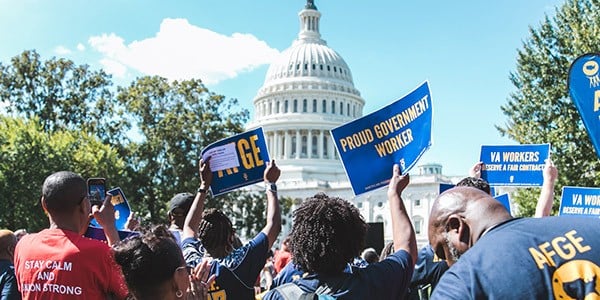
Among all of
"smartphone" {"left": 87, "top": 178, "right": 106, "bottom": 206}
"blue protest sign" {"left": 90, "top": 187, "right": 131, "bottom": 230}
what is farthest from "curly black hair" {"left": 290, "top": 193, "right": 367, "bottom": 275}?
"blue protest sign" {"left": 90, "top": 187, "right": 131, "bottom": 230}

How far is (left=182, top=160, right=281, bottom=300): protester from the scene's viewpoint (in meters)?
3.78

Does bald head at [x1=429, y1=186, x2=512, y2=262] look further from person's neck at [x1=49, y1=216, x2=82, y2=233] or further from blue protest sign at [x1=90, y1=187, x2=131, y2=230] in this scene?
blue protest sign at [x1=90, y1=187, x2=131, y2=230]

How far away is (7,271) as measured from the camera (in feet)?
16.4

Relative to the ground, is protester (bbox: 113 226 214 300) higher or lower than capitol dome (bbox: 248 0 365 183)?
lower

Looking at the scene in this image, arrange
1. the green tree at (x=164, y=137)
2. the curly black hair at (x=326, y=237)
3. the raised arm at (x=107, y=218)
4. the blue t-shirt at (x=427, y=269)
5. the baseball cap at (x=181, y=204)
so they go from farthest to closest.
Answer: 1. the green tree at (x=164, y=137)
2. the baseball cap at (x=181, y=204)
3. the raised arm at (x=107, y=218)
4. the blue t-shirt at (x=427, y=269)
5. the curly black hair at (x=326, y=237)

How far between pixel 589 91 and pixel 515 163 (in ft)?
6.18

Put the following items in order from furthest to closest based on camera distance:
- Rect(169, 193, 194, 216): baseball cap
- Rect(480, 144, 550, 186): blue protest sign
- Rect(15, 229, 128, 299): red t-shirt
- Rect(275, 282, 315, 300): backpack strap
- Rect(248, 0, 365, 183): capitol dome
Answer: Rect(248, 0, 365, 183): capitol dome < Rect(480, 144, 550, 186): blue protest sign < Rect(169, 193, 194, 216): baseball cap < Rect(15, 229, 128, 299): red t-shirt < Rect(275, 282, 315, 300): backpack strap

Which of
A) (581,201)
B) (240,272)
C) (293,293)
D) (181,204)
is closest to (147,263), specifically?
(293,293)

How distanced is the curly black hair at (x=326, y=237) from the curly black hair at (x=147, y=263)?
0.59 meters

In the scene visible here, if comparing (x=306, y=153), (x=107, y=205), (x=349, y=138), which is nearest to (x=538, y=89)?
(x=349, y=138)

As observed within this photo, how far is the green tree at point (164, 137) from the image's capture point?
35.3 meters

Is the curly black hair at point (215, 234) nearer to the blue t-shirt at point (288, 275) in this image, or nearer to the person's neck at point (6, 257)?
the blue t-shirt at point (288, 275)

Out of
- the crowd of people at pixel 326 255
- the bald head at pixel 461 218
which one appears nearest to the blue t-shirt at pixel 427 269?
the crowd of people at pixel 326 255

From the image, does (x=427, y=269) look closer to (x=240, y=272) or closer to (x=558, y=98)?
(x=240, y=272)
